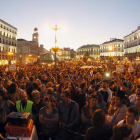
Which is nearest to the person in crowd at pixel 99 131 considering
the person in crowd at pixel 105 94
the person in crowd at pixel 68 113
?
the person in crowd at pixel 68 113

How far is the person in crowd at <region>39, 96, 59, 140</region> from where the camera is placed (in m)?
3.97

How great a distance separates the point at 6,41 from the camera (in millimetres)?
56281

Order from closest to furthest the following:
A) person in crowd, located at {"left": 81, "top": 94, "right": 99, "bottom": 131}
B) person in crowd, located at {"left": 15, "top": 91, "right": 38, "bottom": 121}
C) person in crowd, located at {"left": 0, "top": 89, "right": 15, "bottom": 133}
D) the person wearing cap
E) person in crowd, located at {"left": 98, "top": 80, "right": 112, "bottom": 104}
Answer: the person wearing cap → person in crowd, located at {"left": 81, "top": 94, "right": 99, "bottom": 131} → person in crowd, located at {"left": 0, "top": 89, "right": 15, "bottom": 133} → person in crowd, located at {"left": 15, "top": 91, "right": 38, "bottom": 121} → person in crowd, located at {"left": 98, "top": 80, "right": 112, "bottom": 104}

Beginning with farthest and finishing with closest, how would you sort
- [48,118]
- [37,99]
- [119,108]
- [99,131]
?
[37,99] → [48,118] → [119,108] → [99,131]

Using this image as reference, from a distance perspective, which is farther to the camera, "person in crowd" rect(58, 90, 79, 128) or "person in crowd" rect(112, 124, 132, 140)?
"person in crowd" rect(58, 90, 79, 128)

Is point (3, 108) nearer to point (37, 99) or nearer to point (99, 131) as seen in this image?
point (37, 99)

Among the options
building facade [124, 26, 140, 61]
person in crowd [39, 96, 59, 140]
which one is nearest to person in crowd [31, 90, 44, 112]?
person in crowd [39, 96, 59, 140]

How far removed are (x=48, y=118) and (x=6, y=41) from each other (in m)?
58.4

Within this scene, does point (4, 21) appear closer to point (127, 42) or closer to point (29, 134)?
point (127, 42)

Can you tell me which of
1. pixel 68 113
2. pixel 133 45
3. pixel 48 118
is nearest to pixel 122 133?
pixel 68 113

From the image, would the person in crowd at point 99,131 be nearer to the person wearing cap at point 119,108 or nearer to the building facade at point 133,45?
the person wearing cap at point 119,108

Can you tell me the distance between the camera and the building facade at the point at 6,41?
52497 mm

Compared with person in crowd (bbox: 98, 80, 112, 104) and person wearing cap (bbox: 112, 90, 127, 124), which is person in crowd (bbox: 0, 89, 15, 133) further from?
person in crowd (bbox: 98, 80, 112, 104)

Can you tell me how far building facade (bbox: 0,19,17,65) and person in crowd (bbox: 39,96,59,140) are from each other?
52.4 meters
